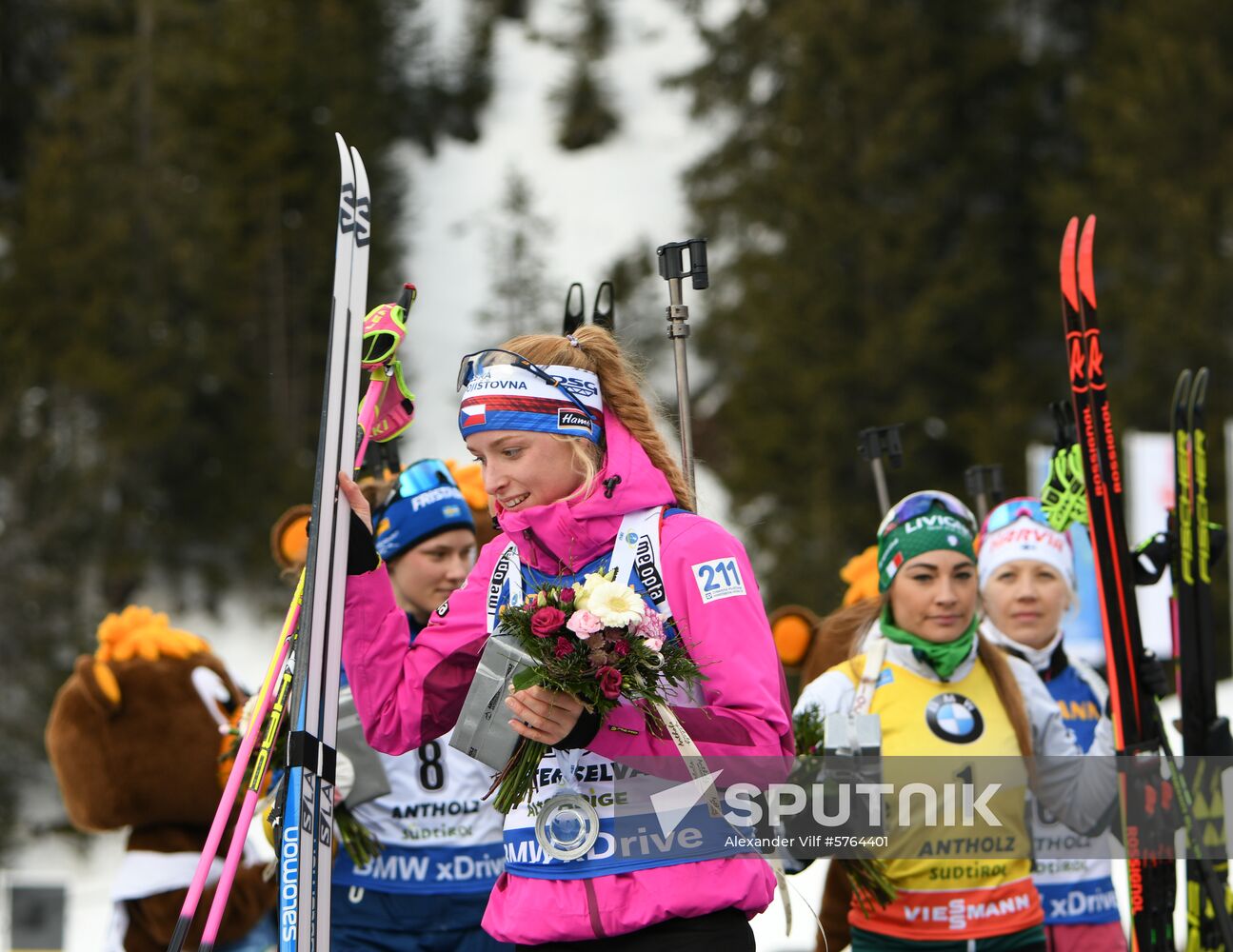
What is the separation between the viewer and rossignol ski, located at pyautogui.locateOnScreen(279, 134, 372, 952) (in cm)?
288

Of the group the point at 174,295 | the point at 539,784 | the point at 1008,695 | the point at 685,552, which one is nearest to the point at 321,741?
the point at 539,784

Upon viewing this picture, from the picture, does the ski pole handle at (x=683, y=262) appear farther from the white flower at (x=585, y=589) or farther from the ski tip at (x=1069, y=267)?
the ski tip at (x=1069, y=267)

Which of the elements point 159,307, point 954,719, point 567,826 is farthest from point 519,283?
point 567,826

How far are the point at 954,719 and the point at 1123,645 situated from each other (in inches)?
19.9

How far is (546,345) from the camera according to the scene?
308 centimetres

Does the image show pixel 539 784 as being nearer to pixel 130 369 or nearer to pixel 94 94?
pixel 130 369

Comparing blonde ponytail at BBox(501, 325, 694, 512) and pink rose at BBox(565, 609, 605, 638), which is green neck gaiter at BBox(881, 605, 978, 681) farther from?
pink rose at BBox(565, 609, 605, 638)

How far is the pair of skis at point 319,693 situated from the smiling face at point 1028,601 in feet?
9.80

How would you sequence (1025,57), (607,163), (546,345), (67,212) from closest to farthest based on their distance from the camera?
(546,345) < (67,212) < (1025,57) < (607,163)

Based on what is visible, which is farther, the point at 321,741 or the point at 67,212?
the point at 67,212

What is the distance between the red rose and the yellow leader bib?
195cm

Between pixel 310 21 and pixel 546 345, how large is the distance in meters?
30.3

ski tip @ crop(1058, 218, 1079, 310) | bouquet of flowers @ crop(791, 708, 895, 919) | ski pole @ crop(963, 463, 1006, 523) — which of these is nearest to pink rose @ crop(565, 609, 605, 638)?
bouquet of flowers @ crop(791, 708, 895, 919)

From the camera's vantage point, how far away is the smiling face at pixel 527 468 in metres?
2.91
